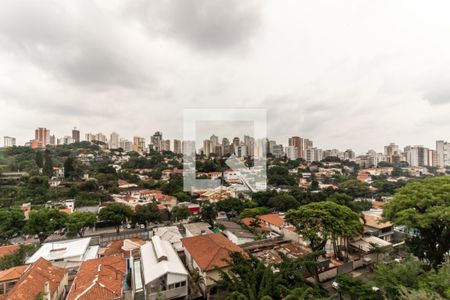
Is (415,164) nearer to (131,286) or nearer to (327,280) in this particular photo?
(327,280)

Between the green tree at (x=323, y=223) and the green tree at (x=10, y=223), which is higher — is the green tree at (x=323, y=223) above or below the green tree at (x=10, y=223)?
above

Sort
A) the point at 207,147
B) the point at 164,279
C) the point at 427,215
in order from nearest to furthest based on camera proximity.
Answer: the point at 427,215, the point at 164,279, the point at 207,147

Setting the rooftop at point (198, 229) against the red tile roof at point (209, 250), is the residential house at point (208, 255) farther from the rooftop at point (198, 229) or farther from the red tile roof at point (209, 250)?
the rooftop at point (198, 229)

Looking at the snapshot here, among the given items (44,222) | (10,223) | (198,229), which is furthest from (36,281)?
(10,223)

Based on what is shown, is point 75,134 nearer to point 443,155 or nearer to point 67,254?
point 67,254

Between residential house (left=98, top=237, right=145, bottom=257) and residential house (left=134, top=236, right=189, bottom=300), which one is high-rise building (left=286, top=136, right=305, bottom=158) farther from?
residential house (left=134, top=236, right=189, bottom=300)

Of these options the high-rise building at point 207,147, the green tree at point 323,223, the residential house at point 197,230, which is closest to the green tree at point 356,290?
the green tree at point 323,223

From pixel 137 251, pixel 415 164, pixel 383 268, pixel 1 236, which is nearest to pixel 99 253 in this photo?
pixel 137 251
